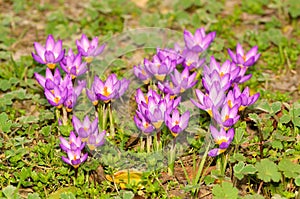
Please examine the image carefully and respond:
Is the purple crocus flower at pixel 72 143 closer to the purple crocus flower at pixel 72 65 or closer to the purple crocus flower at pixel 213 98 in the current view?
the purple crocus flower at pixel 72 65

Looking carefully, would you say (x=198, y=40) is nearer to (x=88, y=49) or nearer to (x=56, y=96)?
(x=88, y=49)

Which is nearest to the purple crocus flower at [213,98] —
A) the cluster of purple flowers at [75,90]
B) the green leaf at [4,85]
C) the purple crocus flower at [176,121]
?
the purple crocus flower at [176,121]

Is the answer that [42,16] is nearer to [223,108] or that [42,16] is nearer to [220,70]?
[220,70]

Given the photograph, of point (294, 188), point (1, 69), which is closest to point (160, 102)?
point (294, 188)

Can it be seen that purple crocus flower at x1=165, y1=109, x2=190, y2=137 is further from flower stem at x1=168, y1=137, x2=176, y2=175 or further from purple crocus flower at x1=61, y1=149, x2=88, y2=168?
purple crocus flower at x1=61, y1=149, x2=88, y2=168

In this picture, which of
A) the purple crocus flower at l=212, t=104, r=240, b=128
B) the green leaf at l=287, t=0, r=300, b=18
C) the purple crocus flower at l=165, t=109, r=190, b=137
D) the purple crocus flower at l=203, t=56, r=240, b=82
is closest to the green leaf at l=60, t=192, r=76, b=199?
the purple crocus flower at l=165, t=109, r=190, b=137

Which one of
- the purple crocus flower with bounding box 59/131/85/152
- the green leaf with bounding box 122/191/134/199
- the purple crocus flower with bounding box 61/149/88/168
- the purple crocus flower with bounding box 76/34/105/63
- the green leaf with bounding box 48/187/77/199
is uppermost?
the purple crocus flower with bounding box 76/34/105/63

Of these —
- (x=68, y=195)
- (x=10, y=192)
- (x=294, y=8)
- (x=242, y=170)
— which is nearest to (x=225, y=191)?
(x=242, y=170)
